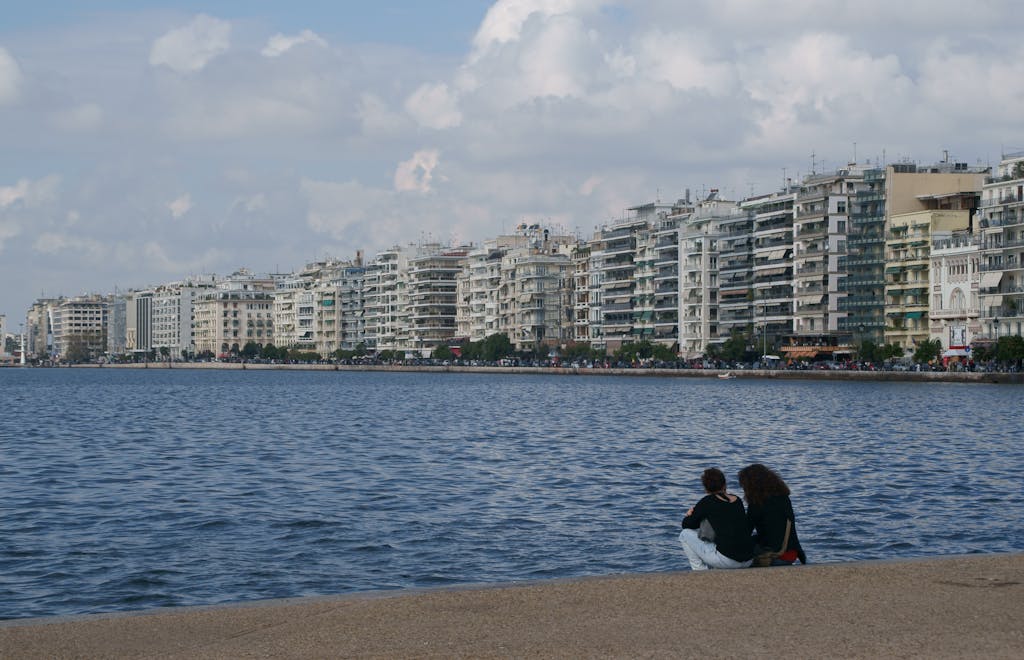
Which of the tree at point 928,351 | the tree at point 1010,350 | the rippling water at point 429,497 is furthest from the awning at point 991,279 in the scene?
the rippling water at point 429,497

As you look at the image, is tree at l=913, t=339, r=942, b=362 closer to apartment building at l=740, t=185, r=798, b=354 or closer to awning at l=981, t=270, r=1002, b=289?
awning at l=981, t=270, r=1002, b=289

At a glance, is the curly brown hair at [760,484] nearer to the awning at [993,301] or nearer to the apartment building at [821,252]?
the awning at [993,301]

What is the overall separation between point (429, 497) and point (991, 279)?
85114 mm

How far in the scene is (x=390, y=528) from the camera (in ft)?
74.5

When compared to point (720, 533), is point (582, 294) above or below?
above

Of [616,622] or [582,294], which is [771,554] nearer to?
[616,622]

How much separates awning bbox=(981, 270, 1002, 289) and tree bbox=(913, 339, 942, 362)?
17.4ft

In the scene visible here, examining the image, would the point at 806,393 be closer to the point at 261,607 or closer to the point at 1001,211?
the point at 1001,211

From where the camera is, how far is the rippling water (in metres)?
18.7

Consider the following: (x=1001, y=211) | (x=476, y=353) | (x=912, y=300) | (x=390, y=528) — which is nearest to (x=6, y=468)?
(x=390, y=528)

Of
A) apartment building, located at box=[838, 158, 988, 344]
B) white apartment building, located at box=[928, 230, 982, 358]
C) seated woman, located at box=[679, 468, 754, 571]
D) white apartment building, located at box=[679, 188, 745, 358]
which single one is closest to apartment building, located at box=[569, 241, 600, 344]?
white apartment building, located at box=[679, 188, 745, 358]

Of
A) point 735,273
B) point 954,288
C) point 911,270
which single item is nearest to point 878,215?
point 911,270

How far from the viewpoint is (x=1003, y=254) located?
10419 centimetres

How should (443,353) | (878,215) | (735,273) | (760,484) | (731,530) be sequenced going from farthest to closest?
(443,353), (735,273), (878,215), (760,484), (731,530)
